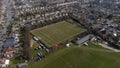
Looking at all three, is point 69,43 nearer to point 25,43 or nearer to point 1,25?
point 25,43

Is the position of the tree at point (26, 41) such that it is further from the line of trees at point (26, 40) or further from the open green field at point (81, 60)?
the open green field at point (81, 60)

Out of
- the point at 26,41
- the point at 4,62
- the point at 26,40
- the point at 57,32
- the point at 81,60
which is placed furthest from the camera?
the point at 57,32

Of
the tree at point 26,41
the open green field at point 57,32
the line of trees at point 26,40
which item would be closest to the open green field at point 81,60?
the tree at point 26,41

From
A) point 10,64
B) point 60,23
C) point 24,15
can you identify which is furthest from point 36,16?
point 10,64

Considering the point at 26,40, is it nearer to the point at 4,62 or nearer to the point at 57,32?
the point at 4,62

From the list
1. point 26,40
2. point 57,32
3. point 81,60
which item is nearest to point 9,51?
point 26,40

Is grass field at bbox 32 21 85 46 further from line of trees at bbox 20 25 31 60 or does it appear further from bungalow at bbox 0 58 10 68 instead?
bungalow at bbox 0 58 10 68

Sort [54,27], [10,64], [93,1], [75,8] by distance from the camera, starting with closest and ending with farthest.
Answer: [10,64], [54,27], [75,8], [93,1]

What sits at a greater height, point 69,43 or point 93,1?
point 93,1
